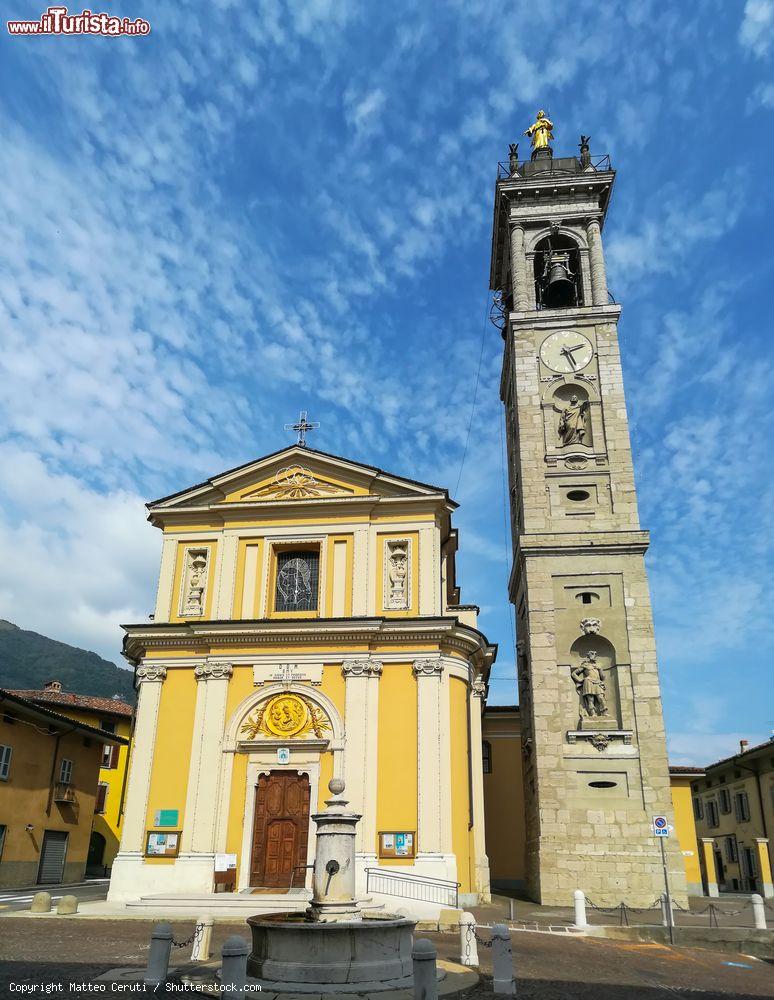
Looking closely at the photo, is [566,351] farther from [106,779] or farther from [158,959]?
[106,779]

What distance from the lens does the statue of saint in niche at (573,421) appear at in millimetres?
27828

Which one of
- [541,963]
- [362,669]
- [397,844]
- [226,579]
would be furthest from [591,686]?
[541,963]

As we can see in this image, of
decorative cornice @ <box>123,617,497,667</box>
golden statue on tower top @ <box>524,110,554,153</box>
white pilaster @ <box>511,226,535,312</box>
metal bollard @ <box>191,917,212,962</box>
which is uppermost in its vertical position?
golden statue on tower top @ <box>524,110,554,153</box>

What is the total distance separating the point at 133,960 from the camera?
470 inches

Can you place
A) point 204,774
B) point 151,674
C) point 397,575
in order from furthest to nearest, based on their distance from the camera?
1. point 397,575
2. point 151,674
3. point 204,774

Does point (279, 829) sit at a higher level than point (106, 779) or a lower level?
lower

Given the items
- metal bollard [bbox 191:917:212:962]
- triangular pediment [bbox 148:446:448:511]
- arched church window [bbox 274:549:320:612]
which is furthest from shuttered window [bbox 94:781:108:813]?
metal bollard [bbox 191:917:212:962]

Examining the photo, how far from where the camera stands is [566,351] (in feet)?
95.7

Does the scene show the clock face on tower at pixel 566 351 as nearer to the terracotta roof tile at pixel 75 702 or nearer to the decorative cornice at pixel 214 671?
the decorative cornice at pixel 214 671

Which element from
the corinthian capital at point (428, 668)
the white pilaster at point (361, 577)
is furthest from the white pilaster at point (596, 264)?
the corinthian capital at point (428, 668)

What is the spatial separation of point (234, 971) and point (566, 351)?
24595mm

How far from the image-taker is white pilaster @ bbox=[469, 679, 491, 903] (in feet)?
72.0

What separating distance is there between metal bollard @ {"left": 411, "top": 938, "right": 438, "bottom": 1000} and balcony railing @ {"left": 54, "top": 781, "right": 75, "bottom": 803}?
25565 mm

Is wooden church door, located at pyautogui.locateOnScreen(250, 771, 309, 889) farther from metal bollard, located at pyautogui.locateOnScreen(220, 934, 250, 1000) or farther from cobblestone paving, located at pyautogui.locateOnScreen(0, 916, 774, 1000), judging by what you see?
metal bollard, located at pyautogui.locateOnScreen(220, 934, 250, 1000)
